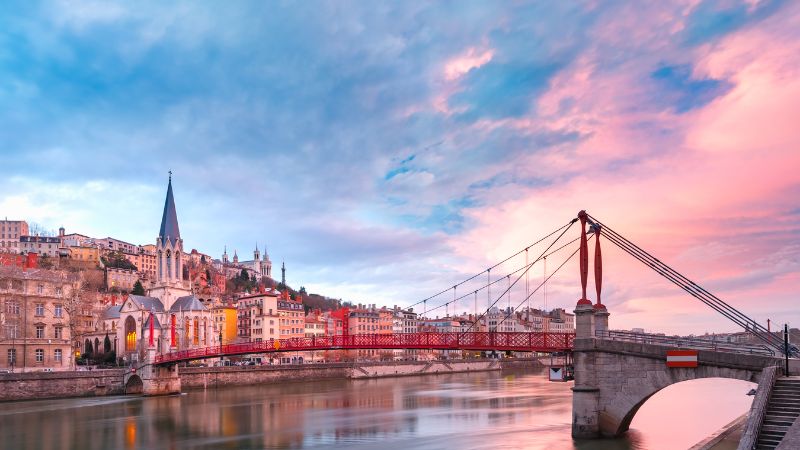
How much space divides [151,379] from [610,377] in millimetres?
50290

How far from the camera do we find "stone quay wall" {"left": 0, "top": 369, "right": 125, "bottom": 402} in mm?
57397

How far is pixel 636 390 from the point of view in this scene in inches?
1061

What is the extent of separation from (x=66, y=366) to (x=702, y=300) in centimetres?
5998

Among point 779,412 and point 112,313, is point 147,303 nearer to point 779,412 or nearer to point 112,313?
point 112,313

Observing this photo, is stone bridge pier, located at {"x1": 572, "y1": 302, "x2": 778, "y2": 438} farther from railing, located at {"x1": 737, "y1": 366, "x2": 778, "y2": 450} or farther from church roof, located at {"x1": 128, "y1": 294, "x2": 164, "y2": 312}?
church roof, located at {"x1": 128, "y1": 294, "x2": 164, "y2": 312}

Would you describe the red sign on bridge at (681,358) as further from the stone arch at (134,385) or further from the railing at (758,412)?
the stone arch at (134,385)

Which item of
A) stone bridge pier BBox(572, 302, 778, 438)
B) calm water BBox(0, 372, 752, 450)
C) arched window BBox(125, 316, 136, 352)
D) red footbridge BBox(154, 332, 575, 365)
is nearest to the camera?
stone bridge pier BBox(572, 302, 778, 438)

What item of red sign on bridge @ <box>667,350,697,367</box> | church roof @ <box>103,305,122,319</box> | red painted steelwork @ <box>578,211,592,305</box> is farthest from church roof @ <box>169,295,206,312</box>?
red sign on bridge @ <box>667,350,697,367</box>

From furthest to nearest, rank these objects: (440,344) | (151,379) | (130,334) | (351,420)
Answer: (130,334)
(151,379)
(351,420)
(440,344)

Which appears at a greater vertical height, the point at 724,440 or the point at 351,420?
the point at 724,440

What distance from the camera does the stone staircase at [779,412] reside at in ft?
59.1

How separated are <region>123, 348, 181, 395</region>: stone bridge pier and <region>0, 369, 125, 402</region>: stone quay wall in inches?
40.7

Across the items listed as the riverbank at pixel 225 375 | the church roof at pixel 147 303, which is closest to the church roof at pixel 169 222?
the church roof at pixel 147 303

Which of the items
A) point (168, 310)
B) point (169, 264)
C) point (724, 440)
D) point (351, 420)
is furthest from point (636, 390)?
point (169, 264)
